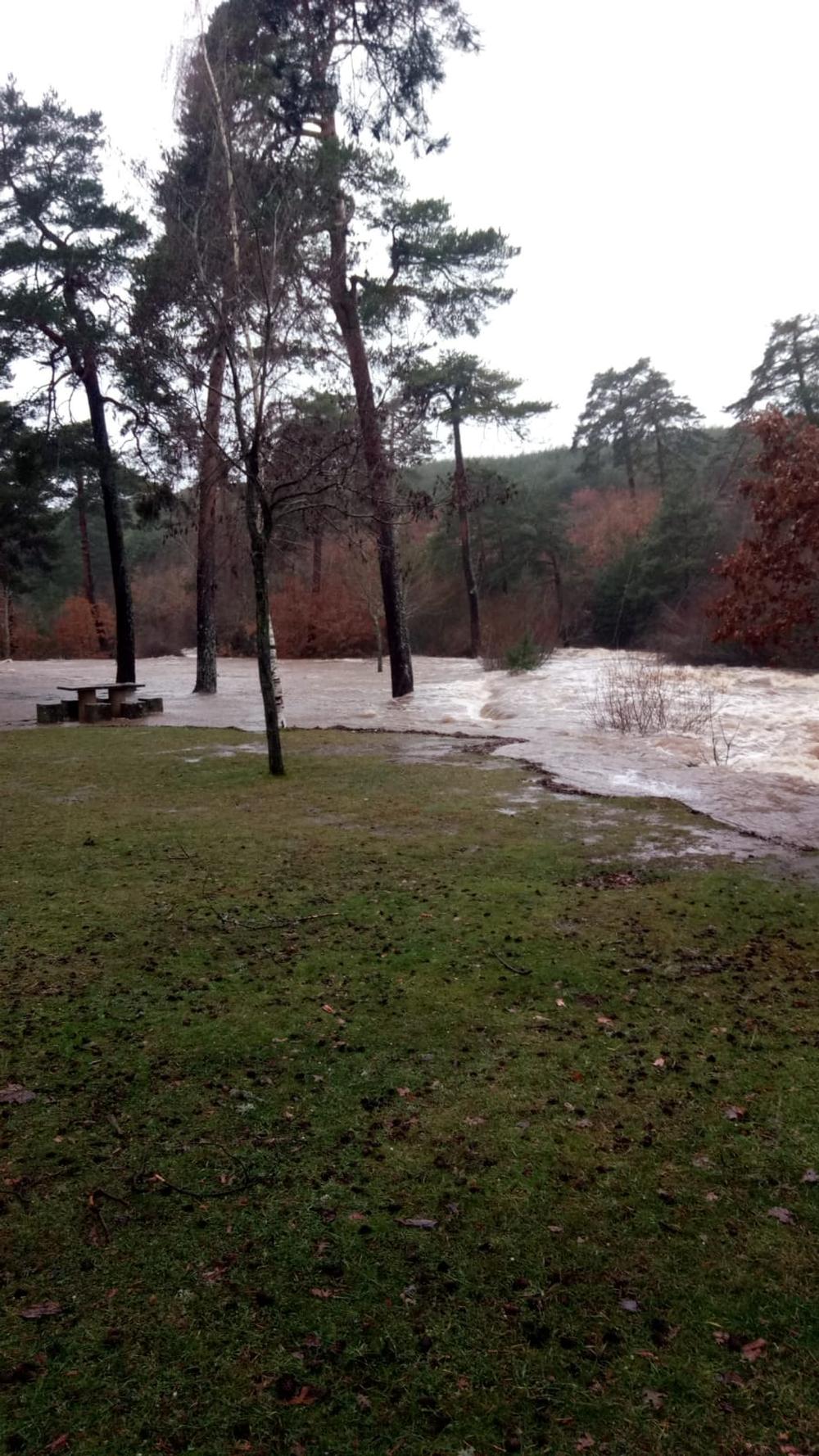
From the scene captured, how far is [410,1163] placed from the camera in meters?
2.85

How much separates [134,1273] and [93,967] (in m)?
2.09

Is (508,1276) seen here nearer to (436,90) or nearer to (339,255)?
(436,90)

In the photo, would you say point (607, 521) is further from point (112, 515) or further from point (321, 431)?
point (321, 431)

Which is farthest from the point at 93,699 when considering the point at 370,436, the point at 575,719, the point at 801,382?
the point at 801,382

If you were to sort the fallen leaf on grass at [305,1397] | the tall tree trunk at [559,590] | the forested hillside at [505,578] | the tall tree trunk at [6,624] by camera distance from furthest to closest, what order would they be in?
the tall tree trunk at [6,624], the tall tree trunk at [559,590], the forested hillside at [505,578], the fallen leaf on grass at [305,1397]

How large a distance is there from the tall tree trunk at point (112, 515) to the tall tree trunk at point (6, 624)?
973 inches

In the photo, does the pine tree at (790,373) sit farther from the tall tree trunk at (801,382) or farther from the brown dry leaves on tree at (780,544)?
the brown dry leaves on tree at (780,544)

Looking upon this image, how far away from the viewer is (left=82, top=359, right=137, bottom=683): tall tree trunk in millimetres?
19859

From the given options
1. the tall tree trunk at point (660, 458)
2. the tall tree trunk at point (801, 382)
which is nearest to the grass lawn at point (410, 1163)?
the tall tree trunk at point (801, 382)

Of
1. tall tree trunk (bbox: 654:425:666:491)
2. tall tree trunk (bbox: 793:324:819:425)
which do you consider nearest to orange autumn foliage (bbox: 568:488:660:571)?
tall tree trunk (bbox: 654:425:666:491)

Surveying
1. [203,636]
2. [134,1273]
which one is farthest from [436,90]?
[203,636]

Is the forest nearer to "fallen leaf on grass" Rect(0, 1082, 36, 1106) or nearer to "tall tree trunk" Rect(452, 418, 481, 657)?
"tall tree trunk" Rect(452, 418, 481, 657)

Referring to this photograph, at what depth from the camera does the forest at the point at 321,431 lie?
Result: 8312 mm

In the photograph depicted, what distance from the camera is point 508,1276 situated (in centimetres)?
238
